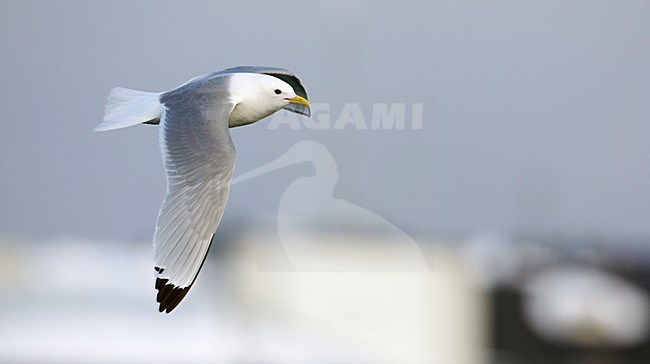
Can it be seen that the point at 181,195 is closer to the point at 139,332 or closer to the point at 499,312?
the point at 139,332

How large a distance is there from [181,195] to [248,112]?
0.21 metres

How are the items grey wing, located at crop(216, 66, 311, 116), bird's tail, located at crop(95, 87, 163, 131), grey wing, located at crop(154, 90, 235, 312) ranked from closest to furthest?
grey wing, located at crop(154, 90, 235, 312), bird's tail, located at crop(95, 87, 163, 131), grey wing, located at crop(216, 66, 311, 116)

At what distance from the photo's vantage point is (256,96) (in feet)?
4.76

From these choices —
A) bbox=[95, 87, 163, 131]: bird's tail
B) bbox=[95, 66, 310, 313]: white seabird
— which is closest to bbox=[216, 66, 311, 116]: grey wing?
bbox=[95, 66, 310, 313]: white seabird

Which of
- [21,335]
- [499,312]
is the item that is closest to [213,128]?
[21,335]

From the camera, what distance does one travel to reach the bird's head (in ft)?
4.73

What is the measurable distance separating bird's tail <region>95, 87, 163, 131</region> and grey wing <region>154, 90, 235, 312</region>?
0.25 ft

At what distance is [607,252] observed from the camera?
9.20 ft

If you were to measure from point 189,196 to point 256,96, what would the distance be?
9.0 inches

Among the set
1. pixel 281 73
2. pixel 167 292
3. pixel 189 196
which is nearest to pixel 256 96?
pixel 281 73

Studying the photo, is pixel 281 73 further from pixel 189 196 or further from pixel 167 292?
pixel 167 292

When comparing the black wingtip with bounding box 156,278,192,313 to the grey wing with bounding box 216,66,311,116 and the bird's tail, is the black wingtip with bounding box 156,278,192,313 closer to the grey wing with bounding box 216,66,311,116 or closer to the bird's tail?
the bird's tail

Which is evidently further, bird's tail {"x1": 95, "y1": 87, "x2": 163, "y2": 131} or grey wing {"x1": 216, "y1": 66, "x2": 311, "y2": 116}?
grey wing {"x1": 216, "y1": 66, "x2": 311, "y2": 116}

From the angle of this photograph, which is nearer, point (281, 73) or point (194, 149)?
point (194, 149)
